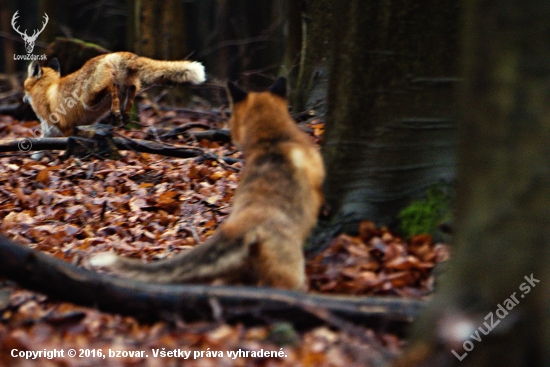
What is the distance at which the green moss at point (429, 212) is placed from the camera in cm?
552

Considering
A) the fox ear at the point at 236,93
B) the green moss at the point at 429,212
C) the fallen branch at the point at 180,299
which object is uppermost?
the fox ear at the point at 236,93

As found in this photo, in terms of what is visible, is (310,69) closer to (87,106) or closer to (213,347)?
(87,106)

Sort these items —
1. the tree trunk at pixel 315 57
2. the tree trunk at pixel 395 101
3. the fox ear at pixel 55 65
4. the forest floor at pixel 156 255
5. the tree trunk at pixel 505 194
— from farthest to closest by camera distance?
the fox ear at pixel 55 65
the tree trunk at pixel 315 57
the tree trunk at pixel 395 101
the forest floor at pixel 156 255
the tree trunk at pixel 505 194

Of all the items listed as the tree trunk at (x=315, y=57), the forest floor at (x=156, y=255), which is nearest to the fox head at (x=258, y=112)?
the forest floor at (x=156, y=255)

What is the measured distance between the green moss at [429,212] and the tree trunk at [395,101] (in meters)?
0.08

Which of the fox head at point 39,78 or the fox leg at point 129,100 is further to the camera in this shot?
the fox head at point 39,78

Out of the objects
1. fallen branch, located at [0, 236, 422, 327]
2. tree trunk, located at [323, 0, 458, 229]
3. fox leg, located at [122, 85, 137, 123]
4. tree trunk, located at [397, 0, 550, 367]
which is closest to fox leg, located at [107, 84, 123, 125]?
fox leg, located at [122, 85, 137, 123]

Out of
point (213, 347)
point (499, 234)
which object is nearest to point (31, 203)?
point (213, 347)

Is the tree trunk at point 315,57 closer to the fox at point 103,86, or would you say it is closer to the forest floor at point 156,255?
the forest floor at point 156,255

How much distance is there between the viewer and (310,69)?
10.3 m

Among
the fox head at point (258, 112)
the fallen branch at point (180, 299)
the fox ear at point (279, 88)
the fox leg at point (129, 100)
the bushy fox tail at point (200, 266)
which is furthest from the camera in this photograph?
the fox leg at point (129, 100)

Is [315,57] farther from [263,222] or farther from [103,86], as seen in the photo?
[263,222]

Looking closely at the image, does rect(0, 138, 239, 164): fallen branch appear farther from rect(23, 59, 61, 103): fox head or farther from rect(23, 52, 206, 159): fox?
rect(23, 59, 61, 103): fox head

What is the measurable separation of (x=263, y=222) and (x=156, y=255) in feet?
7.03
